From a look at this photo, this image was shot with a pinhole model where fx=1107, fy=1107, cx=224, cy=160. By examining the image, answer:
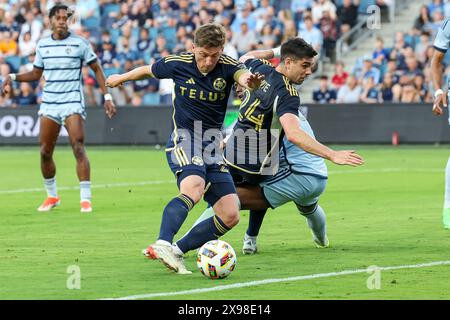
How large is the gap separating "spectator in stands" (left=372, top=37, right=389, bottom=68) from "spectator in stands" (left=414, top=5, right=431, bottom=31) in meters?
0.96

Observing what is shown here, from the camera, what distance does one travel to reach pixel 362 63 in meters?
28.1

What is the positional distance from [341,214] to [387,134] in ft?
41.9

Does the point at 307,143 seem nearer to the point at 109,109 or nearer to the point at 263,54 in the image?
the point at 263,54

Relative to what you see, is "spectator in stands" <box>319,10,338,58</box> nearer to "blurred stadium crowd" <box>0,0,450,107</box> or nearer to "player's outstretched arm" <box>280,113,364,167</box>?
"blurred stadium crowd" <box>0,0,450,107</box>

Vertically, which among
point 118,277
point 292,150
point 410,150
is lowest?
point 410,150

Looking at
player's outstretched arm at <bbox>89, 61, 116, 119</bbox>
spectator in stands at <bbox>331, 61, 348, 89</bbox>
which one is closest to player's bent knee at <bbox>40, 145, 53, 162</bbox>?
player's outstretched arm at <bbox>89, 61, 116, 119</bbox>

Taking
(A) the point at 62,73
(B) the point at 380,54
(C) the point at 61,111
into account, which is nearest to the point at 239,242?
(C) the point at 61,111

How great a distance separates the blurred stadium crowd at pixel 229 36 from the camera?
2694 cm

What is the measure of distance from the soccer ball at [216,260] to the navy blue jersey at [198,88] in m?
1.18

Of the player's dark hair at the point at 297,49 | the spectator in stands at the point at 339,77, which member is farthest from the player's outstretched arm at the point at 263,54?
the spectator in stands at the point at 339,77

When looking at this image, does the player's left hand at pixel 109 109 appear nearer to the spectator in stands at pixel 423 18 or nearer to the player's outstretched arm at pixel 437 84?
the player's outstretched arm at pixel 437 84

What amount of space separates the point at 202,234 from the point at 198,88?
126 centimetres
